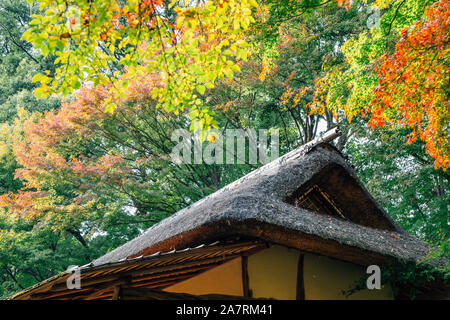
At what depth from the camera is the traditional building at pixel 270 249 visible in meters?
2.30

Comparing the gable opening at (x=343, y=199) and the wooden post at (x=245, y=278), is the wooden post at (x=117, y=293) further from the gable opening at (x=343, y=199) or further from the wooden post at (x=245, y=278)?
the gable opening at (x=343, y=199)

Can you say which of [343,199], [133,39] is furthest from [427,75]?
[133,39]

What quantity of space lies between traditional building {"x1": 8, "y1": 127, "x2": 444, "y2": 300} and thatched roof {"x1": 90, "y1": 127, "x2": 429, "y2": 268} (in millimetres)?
11

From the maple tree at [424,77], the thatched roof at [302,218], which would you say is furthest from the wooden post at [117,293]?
the maple tree at [424,77]

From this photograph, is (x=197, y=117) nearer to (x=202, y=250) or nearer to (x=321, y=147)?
(x=202, y=250)

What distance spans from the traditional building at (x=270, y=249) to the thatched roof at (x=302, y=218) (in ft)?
0.04

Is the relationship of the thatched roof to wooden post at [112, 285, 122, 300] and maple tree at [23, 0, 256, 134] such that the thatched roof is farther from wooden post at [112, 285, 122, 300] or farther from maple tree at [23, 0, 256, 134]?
maple tree at [23, 0, 256, 134]

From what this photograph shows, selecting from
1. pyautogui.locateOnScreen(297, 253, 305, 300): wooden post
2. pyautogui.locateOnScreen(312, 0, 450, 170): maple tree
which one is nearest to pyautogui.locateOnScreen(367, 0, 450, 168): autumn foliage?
pyautogui.locateOnScreen(312, 0, 450, 170): maple tree

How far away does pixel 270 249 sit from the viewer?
3.54 metres

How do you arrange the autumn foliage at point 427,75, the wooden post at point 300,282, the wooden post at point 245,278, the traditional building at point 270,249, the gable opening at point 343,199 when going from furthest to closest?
the gable opening at point 343,199
the autumn foliage at point 427,75
the wooden post at point 300,282
the wooden post at point 245,278
the traditional building at point 270,249

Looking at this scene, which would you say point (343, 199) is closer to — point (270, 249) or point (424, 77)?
point (270, 249)

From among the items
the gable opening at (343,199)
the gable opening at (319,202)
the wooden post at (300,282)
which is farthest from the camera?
the gable opening at (343,199)
